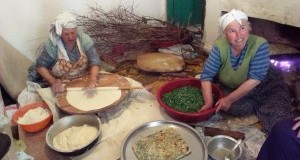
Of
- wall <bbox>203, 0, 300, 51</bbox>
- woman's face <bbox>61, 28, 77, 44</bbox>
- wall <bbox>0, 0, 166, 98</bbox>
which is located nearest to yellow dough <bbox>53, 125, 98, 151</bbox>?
woman's face <bbox>61, 28, 77, 44</bbox>

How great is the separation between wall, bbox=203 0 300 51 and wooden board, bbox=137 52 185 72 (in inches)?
20.7

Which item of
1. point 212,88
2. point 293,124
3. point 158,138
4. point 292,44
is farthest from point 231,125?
point 292,44

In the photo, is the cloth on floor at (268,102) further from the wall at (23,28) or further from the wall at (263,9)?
the wall at (23,28)

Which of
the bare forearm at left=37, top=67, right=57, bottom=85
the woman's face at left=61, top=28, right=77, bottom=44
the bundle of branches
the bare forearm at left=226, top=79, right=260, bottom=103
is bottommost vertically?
the bare forearm at left=37, top=67, right=57, bottom=85

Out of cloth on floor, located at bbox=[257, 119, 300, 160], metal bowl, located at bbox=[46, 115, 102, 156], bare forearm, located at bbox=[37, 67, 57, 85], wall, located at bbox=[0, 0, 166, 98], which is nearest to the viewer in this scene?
cloth on floor, located at bbox=[257, 119, 300, 160]

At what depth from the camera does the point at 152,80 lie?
3094mm

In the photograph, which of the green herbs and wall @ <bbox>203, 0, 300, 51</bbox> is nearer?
the green herbs

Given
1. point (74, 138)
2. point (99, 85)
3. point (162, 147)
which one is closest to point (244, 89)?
point (162, 147)

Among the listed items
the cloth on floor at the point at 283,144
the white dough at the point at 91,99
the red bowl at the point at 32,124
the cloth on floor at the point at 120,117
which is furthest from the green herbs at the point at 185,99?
the red bowl at the point at 32,124

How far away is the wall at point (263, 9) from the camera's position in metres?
2.46

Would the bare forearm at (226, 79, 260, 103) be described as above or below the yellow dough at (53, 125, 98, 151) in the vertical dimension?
above

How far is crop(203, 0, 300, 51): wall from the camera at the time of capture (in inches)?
96.8

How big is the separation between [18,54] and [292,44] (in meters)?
2.66

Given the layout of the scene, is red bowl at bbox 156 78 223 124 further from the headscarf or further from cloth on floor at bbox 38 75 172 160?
the headscarf
